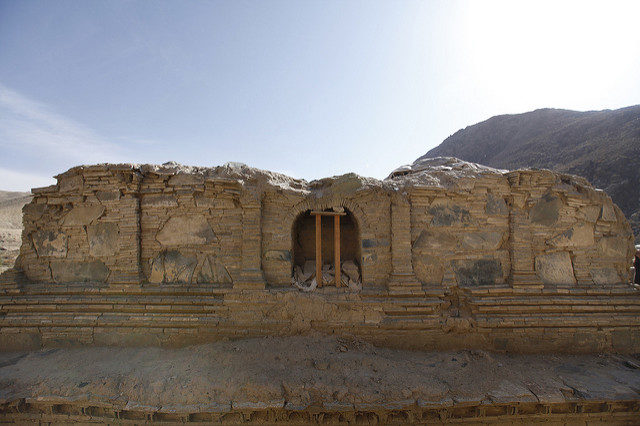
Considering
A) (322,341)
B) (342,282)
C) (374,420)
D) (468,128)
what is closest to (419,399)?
(374,420)

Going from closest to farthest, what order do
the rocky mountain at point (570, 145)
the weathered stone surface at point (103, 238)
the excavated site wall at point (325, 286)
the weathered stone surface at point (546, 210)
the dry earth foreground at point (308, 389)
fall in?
1. the dry earth foreground at point (308, 389)
2. the excavated site wall at point (325, 286)
3. the weathered stone surface at point (103, 238)
4. the weathered stone surface at point (546, 210)
5. the rocky mountain at point (570, 145)

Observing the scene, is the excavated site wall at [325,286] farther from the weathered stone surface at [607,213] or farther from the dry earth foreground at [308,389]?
the dry earth foreground at [308,389]

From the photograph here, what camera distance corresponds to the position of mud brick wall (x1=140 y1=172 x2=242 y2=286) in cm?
547

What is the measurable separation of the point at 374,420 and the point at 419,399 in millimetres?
692

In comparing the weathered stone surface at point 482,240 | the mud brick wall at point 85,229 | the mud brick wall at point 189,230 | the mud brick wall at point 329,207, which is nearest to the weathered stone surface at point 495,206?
the weathered stone surface at point 482,240

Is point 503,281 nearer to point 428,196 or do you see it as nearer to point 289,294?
point 428,196

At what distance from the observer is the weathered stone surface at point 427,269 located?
5.49 m

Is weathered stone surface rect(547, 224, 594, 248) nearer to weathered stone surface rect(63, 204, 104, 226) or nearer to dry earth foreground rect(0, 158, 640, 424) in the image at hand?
dry earth foreground rect(0, 158, 640, 424)

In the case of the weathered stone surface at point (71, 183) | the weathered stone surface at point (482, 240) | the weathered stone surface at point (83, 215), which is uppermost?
the weathered stone surface at point (71, 183)

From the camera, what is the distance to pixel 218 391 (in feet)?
13.3

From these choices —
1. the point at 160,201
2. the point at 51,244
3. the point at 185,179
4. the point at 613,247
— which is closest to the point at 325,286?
the point at 185,179

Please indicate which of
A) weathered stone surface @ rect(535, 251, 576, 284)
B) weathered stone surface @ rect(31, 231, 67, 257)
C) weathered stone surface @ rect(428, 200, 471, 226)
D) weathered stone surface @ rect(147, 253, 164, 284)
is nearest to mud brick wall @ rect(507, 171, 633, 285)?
weathered stone surface @ rect(535, 251, 576, 284)

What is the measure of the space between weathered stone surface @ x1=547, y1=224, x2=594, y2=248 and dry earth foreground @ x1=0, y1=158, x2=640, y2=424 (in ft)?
0.09

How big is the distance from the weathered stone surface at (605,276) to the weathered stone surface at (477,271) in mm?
1882
